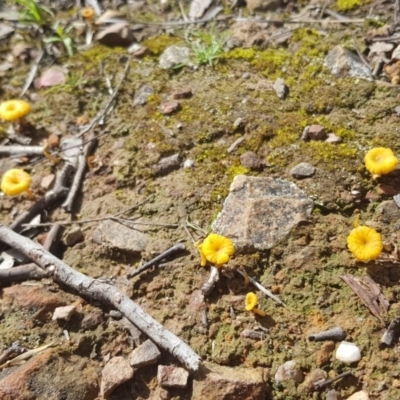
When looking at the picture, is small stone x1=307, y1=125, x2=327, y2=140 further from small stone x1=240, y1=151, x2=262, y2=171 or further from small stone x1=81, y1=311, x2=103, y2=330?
small stone x1=81, y1=311, x2=103, y2=330

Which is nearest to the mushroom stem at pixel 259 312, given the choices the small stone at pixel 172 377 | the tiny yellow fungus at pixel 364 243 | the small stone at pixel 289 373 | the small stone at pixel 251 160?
the small stone at pixel 289 373

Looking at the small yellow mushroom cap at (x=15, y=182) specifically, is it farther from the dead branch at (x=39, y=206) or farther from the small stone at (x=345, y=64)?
the small stone at (x=345, y=64)

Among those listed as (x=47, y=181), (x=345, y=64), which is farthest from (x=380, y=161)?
(x=47, y=181)

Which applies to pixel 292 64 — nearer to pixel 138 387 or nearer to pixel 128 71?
pixel 128 71

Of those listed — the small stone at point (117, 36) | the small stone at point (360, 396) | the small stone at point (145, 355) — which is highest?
the small stone at point (117, 36)

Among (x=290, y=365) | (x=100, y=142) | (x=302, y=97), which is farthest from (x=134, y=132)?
(x=290, y=365)

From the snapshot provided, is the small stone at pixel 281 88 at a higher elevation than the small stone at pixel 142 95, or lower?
lower

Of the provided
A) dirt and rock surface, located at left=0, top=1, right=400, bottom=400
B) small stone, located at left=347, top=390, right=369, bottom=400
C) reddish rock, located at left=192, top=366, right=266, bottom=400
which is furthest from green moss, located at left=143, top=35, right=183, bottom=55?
small stone, located at left=347, top=390, right=369, bottom=400
